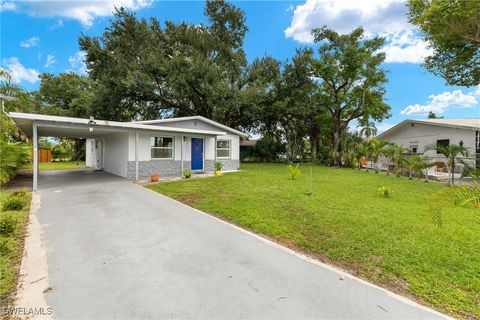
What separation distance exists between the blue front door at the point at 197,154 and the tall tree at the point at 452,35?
12007 millimetres

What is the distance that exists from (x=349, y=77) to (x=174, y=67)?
14.2 m

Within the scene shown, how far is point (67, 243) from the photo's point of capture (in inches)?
154

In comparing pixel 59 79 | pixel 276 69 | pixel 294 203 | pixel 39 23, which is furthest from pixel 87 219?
pixel 59 79

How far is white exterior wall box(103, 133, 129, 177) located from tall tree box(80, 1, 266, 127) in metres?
4.87

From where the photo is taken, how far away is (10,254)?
11.4 ft

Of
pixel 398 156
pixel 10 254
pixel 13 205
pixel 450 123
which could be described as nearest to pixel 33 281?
pixel 10 254

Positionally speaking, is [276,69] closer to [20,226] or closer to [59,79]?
[20,226]

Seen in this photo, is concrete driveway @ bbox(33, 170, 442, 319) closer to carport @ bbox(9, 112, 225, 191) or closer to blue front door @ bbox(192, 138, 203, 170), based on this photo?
carport @ bbox(9, 112, 225, 191)

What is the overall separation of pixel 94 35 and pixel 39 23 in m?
7.92

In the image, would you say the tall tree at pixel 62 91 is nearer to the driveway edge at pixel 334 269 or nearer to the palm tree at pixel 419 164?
the driveway edge at pixel 334 269

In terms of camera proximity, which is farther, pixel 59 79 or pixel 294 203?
pixel 59 79

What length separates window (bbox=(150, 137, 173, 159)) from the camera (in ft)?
40.7

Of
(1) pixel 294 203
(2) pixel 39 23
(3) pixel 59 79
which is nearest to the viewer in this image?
(1) pixel 294 203

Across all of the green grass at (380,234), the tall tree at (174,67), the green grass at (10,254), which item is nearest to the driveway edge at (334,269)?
the green grass at (380,234)
